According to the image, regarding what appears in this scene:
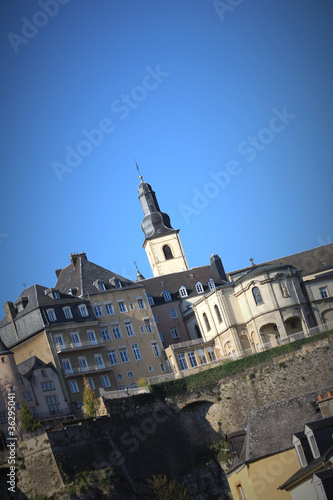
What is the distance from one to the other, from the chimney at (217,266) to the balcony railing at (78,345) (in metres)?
19.5

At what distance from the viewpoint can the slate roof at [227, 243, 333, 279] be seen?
82.9m

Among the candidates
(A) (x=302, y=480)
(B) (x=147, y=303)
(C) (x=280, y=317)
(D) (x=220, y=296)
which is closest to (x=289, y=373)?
(C) (x=280, y=317)

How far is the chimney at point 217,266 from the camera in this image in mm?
85375

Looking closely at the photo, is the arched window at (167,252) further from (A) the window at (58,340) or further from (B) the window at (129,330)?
(A) the window at (58,340)

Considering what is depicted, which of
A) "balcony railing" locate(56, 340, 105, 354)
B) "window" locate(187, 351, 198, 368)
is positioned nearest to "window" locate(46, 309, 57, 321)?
"balcony railing" locate(56, 340, 105, 354)

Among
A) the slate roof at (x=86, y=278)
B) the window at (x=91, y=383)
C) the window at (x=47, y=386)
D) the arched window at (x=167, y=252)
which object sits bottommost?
the window at (x=91, y=383)

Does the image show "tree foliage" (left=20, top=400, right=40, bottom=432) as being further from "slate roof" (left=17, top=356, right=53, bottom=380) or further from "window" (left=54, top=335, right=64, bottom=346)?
"window" (left=54, top=335, right=64, bottom=346)

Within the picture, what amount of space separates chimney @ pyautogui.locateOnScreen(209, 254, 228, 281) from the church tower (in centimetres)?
821

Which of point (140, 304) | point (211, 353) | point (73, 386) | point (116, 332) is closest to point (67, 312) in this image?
point (116, 332)

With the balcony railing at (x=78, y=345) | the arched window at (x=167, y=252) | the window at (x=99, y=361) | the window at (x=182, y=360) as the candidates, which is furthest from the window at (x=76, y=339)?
the arched window at (x=167, y=252)

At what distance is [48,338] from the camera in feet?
218

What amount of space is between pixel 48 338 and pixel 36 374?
4531 millimetres

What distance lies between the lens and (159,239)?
314 feet

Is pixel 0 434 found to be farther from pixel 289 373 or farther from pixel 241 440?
pixel 289 373
